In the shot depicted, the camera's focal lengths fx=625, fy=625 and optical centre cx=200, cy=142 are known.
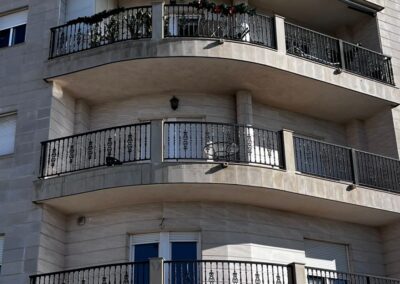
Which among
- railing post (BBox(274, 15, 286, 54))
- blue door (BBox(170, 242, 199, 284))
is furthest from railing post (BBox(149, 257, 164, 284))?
railing post (BBox(274, 15, 286, 54))

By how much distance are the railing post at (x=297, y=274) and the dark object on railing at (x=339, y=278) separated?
2.16ft

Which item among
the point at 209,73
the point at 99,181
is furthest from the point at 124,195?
the point at 209,73

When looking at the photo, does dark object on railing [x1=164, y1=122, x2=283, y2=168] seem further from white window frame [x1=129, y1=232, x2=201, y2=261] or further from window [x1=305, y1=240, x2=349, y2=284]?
window [x1=305, y1=240, x2=349, y2=284]

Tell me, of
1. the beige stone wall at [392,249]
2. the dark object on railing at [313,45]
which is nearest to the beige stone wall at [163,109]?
the dark object on railing at [313,45]

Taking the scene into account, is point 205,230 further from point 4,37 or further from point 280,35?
point 4,37

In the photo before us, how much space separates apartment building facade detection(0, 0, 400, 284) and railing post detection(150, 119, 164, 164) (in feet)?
0.12

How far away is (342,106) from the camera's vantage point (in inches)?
678

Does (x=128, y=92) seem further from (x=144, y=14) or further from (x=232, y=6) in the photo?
(x=232, y=6)

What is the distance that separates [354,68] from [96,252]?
8.81 m

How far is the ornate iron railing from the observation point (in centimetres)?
1700

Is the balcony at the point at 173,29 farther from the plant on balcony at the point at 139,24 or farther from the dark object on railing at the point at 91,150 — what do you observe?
the dark object on railing at the point at 91,150

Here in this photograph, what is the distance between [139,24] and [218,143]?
383 centimetres

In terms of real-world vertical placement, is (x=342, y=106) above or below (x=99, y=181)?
above

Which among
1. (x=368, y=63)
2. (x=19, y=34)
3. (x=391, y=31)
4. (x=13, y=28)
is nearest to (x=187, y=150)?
(x=19, y=34)
